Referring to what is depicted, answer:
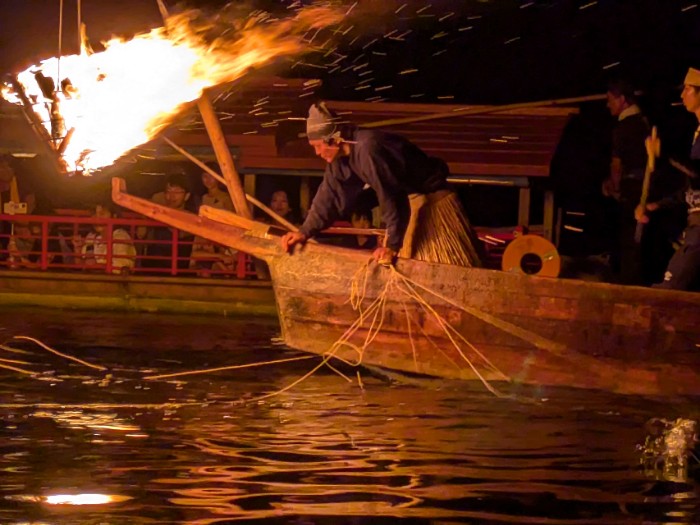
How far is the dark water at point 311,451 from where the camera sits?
20.5 feet

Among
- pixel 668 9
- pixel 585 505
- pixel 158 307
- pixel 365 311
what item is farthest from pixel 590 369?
pixel 668 9

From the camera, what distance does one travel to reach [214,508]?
625 cm

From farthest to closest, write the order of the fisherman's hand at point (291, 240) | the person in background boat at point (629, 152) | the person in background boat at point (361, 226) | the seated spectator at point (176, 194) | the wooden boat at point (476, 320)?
1. the person in background boat at point (361, 226)
2. the seated spectator at point (176, 194)
3. the person in background boat at point (629, 152)
4. the fisherman's hand at point (291, 240)
5. the wooden boat at point (476, 320)

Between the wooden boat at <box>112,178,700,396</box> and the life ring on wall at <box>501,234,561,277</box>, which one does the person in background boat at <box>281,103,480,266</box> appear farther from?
the life ring on wall at <box>501,234,561,277</box>

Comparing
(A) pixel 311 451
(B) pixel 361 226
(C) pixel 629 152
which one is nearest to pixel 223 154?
(A) pixel 311 451

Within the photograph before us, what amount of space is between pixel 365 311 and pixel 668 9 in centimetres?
996

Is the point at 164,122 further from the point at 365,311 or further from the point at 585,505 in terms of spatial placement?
the point at 585,505

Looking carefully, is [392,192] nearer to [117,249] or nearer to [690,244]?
[690,244]

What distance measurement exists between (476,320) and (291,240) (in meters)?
1.67

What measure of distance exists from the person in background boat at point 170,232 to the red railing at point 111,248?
1 centimetres

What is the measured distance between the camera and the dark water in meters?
6.26

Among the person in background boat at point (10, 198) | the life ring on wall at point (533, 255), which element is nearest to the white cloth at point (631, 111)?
the life ring on wall at point (533, 255)

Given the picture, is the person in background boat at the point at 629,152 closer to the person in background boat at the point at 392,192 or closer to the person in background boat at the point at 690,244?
the person in background boat at the point at 690,244

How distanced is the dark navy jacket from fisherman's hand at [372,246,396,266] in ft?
0.17
